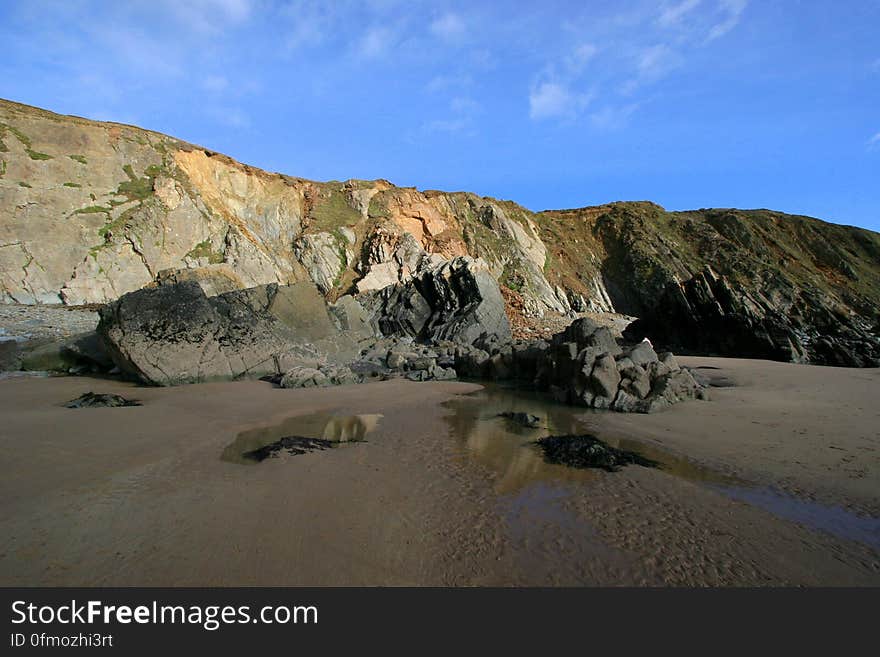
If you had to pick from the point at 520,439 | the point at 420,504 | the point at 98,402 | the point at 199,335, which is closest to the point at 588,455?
the point at 520,439

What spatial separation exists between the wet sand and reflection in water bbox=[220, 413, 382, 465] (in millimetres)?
82

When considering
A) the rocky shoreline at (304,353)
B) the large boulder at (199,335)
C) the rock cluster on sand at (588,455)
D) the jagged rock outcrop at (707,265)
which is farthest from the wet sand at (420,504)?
the jagged rock outcrop at (707,265)

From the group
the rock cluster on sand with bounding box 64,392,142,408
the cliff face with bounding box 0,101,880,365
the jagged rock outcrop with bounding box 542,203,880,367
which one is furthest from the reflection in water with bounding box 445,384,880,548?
the jagged rock outcrop with bounding box 542,203,880,367

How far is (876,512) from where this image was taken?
419 cm

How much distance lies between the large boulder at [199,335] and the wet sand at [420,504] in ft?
13.6

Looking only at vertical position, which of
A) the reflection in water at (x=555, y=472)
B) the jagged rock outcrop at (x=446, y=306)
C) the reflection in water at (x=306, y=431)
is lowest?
the reflection in water at (x=306, y=431)

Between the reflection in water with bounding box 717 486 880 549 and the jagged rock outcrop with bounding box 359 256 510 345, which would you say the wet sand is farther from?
the jagged rock outcrop with bounding box 359 256 510 345

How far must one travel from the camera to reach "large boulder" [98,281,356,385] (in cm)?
1229

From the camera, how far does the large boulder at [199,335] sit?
12289 mm

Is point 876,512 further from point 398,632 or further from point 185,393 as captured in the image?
point 185,393

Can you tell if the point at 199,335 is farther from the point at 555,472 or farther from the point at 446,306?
the point at 446,306

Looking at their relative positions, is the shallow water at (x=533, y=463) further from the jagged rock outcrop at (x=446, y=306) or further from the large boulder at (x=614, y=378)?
the jagged rock outcrop at (x=446, y=306)

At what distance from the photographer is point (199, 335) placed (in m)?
13.1

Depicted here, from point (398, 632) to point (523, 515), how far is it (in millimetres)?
1967
